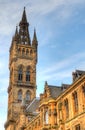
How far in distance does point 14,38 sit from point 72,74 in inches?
2768

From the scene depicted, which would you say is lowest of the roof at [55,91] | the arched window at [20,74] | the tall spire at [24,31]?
the roof at [55,91]

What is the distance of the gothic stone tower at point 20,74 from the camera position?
4467 inches

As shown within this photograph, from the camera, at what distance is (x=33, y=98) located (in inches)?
4572

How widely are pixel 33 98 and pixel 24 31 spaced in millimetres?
33333

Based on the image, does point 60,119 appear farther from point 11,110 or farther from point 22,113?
point 11,110

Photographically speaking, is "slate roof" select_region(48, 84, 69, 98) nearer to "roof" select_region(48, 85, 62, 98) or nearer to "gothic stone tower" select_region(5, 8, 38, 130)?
"roof" select_region(48, 85, 62, 98)

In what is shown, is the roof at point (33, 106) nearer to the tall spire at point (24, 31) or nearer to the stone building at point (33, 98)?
the stone building at point (33, 98)

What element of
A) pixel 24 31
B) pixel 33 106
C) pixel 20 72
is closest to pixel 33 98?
pixel 33 106

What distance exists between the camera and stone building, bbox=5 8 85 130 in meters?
54.0

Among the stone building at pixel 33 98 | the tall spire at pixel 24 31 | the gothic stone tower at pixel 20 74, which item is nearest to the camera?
the stone building at pixel 33 98

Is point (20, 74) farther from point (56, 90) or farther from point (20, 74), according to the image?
point (56, 90)

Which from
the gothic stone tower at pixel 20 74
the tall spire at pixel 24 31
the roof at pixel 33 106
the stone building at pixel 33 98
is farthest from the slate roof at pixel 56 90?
the tall spire at pixel 24 31

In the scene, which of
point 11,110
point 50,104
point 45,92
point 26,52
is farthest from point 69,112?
point 26,52

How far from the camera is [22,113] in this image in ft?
332
